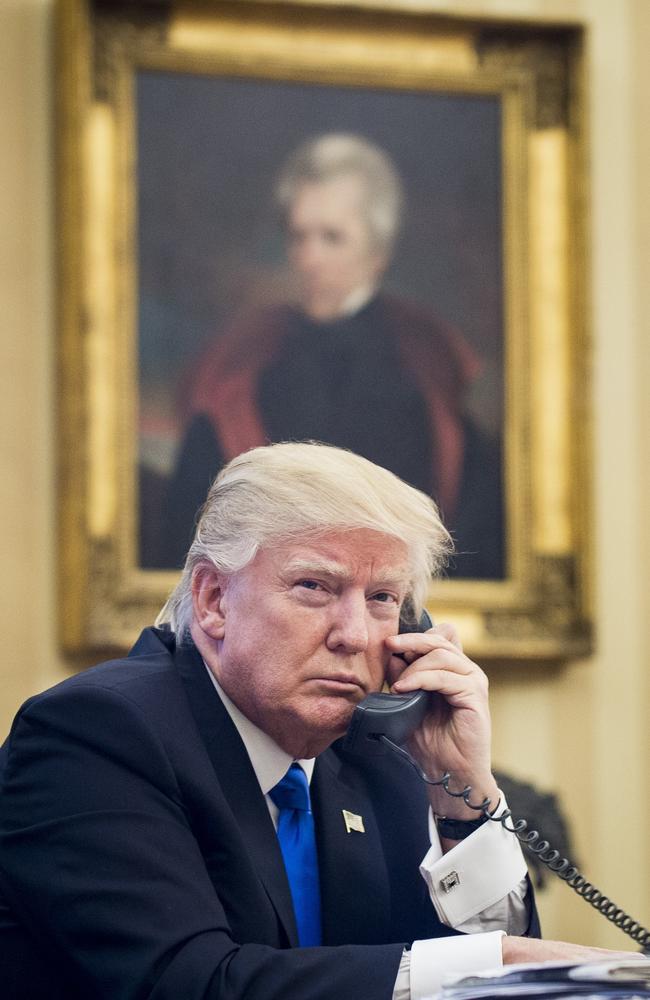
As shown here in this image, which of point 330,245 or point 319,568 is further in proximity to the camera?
point 330,245

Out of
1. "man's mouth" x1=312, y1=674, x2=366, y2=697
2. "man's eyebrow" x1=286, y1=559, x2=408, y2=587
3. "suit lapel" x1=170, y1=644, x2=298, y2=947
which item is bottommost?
"suit lapel" x1=170, y1=644, x2=298, y2=947

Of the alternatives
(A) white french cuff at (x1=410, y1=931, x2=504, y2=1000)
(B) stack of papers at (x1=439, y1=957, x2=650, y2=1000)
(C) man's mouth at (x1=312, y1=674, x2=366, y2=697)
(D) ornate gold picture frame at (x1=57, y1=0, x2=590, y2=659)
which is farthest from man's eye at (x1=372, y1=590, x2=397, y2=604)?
(D) ornate gold picture frame at (x1=57, y1=0, x2=590, y2=659)

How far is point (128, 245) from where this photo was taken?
454 cm

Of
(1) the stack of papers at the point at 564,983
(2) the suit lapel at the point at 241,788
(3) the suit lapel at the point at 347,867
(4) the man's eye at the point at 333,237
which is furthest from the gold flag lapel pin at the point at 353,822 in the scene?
(4) the man's eye at the point at 333,237

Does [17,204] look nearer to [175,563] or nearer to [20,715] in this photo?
[175,563]

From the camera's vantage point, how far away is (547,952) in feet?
6.38

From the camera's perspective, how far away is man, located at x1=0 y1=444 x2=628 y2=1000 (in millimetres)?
1979

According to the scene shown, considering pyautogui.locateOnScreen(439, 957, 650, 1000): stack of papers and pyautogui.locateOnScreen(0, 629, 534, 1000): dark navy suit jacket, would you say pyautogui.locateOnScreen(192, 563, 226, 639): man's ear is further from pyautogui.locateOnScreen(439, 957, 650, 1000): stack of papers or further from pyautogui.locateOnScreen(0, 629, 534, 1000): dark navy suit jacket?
pyautogui.locateOnScreen(439, 957, 650, 1000): stack of papers

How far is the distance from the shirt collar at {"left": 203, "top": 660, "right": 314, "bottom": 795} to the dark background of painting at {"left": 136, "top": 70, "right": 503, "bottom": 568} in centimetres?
216

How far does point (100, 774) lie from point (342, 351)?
275 cm

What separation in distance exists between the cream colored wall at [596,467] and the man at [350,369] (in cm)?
42

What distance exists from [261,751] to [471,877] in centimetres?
41

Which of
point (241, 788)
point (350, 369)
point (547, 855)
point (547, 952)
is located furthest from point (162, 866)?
point (350, 369)

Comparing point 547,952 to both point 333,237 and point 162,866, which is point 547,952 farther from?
point 333,237
